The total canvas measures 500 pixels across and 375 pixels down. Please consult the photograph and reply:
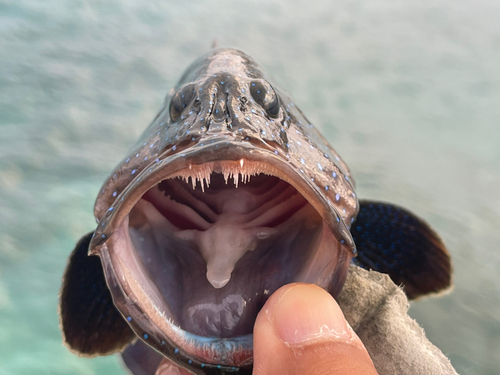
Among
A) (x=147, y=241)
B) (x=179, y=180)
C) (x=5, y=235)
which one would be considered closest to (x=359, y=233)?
(x=179, y=180)

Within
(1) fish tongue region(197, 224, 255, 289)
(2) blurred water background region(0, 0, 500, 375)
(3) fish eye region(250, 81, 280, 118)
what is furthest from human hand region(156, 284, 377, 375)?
(2) blurred water background region(0, 0, 500, 375)

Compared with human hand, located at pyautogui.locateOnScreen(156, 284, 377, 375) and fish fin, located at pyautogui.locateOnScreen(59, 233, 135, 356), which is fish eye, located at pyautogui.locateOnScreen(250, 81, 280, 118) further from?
fish fin, located at pyautogui.locateOnScreen(59, 233, 135, 356)

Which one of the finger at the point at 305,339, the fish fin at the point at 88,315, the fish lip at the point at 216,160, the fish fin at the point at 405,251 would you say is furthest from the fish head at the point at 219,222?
the fish fin at the point at 405,251

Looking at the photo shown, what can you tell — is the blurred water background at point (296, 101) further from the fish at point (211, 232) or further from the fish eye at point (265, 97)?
the fish eye at point (265, 97)

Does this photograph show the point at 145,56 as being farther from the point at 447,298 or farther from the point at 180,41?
the point at 447,298

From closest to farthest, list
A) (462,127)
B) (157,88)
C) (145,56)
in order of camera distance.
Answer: (462,127), (157,88), (145,56)

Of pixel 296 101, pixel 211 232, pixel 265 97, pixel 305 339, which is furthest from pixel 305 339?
pixel 296 101

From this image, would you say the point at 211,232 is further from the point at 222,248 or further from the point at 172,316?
the point at 172,316
